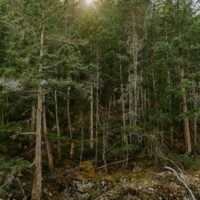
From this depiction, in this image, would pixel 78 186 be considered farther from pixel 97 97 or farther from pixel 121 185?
pixel 97 97

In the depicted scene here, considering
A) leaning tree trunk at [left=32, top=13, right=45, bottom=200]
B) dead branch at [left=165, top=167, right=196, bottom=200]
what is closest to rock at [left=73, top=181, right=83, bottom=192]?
leaning tree trunk at [left=32, top=13, right=45, bottom=200]

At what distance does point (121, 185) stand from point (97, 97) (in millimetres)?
6528

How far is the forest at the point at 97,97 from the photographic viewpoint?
15453mm

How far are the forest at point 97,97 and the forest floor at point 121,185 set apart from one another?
5 centimetres

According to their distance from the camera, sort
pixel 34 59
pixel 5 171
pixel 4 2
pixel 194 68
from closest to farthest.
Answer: pixel 5 171 < pixel 34 59 < pixel 4 2 < pixel 194 68

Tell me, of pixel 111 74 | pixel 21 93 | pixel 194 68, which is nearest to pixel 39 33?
pixel 21 93

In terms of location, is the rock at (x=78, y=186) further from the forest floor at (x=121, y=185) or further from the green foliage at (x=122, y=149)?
the green foliage at (x=122, y=149)

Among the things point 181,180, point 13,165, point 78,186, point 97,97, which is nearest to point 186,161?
point 181,180

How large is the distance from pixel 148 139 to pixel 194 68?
8.11 meters

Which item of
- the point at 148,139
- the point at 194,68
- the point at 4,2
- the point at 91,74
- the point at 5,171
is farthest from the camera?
the point at 194,68

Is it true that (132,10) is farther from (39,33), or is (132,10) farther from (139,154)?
(139,154)

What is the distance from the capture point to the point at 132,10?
20875 millimetres

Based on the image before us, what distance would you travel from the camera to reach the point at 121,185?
1650cm

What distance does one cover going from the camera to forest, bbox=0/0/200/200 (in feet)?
50.7
